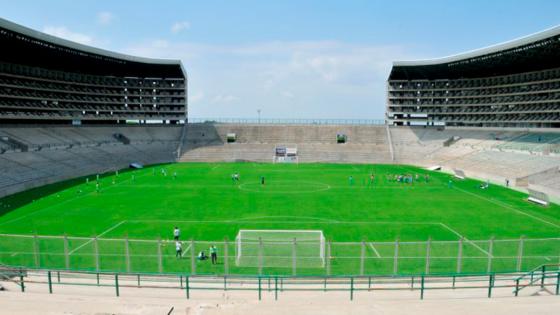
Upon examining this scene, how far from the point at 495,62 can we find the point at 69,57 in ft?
230

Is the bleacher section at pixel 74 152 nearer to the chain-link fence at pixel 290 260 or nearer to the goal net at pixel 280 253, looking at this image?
the chain-link fence at pixel 290 260

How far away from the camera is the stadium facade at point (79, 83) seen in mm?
56031

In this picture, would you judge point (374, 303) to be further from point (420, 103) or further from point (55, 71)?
point (420, 103)

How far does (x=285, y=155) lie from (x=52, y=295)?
198ft

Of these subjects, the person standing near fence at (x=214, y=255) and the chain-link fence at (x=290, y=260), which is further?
the person standing near fence at (x=214, y=255)

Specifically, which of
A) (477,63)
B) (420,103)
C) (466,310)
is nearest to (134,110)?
(420,103)

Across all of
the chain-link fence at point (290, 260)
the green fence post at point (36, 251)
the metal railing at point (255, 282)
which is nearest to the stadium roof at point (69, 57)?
the chain-link fence at point (290, 260)

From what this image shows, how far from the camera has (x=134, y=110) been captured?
8106cm

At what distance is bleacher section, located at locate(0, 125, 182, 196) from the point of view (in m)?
41.6

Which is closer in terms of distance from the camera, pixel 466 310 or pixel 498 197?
pixel 466 310

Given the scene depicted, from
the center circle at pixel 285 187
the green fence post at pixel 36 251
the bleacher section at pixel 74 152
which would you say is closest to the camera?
the green fence post at pixel 36 251

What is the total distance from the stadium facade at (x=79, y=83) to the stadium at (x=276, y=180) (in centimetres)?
38

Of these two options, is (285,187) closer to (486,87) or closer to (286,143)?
(286,143)

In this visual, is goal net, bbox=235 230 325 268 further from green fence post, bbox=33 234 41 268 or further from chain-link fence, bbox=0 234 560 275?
green fence post, bbox=33 234 41 268
